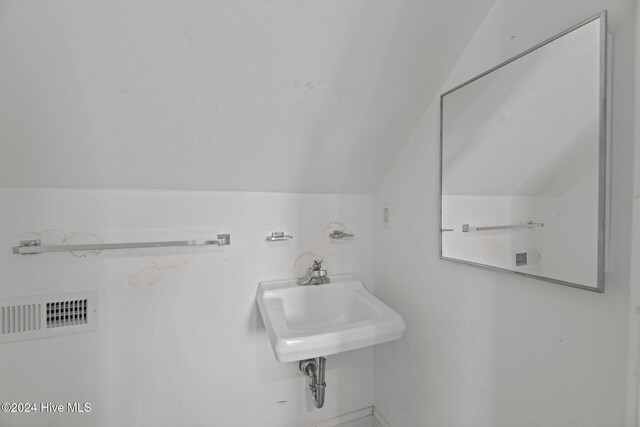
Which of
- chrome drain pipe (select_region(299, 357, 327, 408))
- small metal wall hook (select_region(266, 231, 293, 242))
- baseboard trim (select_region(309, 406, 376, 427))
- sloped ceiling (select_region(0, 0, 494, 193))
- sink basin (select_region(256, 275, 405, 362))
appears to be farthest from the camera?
baseboard trim (select_region(309, 406, 376, 427))

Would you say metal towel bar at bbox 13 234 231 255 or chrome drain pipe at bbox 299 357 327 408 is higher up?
metal towel bar at bbox 13 234 231 255

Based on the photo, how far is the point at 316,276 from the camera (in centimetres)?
121

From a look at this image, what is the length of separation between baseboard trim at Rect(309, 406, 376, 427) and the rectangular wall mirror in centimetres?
100

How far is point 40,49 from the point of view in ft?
2.17

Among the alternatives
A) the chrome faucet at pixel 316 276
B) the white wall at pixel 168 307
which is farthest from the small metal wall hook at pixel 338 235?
the chrome faucet at pixel 316 276

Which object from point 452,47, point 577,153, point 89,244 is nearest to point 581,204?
point 577,153

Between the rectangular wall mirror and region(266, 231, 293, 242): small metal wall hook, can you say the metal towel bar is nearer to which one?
region(266, 231, 293, 242): small metal wall hook

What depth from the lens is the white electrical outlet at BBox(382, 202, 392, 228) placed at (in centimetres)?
126

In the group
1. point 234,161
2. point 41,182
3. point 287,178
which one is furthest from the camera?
point 287,178

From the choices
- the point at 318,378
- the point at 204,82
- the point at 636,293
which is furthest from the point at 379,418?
the point at 204,82

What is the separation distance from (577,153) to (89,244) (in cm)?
145

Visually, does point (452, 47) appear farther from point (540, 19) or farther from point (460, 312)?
point (460, 312)

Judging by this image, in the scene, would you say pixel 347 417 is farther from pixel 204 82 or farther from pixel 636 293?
pixel 204 82

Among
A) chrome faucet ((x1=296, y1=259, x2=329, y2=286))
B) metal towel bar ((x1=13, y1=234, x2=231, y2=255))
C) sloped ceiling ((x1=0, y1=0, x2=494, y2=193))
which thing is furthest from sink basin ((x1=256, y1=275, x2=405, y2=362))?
sloped ceiling ((x1=0, y1=0, x2=494, y2=193))
